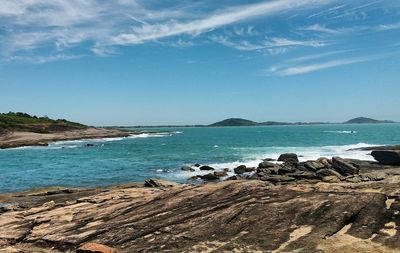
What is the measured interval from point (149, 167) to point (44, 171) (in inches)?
570

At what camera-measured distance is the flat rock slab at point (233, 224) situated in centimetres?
1504

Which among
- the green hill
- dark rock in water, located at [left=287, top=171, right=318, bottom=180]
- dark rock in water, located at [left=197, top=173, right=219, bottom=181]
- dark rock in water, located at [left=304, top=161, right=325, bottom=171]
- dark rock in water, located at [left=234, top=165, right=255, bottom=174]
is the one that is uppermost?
the green hill

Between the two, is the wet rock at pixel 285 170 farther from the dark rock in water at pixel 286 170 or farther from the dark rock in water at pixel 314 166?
the dark rock in water at pixel 314 166

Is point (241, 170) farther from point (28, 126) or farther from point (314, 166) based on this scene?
point (28, 126)

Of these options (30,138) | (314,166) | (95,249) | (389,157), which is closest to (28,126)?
(30,138)

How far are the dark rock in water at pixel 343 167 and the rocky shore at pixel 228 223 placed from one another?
22952mm

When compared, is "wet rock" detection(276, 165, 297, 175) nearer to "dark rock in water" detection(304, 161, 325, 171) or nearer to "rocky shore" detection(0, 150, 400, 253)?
"dark rock in water" detection(304, 161, 325, 171)

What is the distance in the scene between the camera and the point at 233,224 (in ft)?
53.9

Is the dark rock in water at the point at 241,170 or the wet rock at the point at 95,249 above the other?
the wet rock at the point at 95,249

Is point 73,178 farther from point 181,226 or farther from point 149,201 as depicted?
point 181,226

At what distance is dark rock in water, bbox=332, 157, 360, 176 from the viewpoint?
43656mm

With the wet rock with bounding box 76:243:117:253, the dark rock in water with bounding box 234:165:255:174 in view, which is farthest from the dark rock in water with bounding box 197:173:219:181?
the wet rock with bounding box 76:243:117:253

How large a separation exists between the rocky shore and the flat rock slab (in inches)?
1.4

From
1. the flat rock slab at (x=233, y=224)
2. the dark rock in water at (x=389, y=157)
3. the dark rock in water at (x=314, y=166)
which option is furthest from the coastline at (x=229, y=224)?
the dark rock in water at (x=389, y=157)
